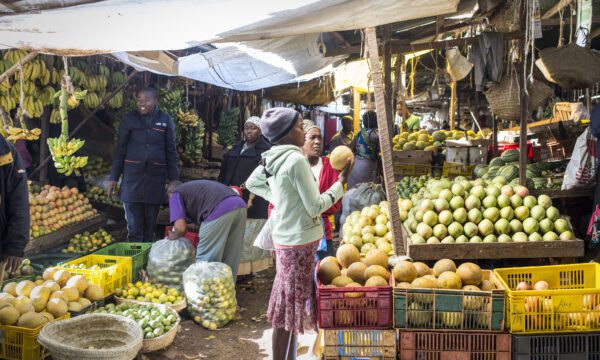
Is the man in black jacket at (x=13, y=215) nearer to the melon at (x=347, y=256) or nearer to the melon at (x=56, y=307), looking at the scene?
the melon at (x=56, y=307)

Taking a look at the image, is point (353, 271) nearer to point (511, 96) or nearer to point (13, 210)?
point (13, 210)

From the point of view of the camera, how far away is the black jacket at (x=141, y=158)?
20.7 feet

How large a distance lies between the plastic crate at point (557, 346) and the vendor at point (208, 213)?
10.2 feet

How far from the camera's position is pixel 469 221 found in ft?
13.2

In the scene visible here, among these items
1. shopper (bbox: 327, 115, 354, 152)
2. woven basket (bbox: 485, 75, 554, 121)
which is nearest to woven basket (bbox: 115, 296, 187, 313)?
woven basket (bbox: 485, 75, 554, 121)

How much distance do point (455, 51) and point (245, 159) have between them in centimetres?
304

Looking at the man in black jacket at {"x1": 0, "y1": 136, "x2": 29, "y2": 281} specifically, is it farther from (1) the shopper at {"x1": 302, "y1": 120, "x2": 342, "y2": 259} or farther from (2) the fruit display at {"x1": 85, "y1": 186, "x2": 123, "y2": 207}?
(2) the fruit display at {"x1": 85, "y1": 186, "x2": 123, "y2": 207}

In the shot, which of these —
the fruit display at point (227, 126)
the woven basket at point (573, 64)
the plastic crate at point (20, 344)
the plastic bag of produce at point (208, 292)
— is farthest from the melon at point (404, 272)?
the fruit display at point (227, 126)

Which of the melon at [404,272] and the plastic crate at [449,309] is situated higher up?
the melon at [404,272]

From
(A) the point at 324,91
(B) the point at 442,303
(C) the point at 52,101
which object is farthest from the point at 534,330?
(A) the point at 324,91

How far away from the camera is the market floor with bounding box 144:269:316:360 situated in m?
4.51

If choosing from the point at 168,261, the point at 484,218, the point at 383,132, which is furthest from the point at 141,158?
the point at 484,218

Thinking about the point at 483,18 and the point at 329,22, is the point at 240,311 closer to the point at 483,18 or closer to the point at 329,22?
the point at 329,22

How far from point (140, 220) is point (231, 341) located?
2.25m
